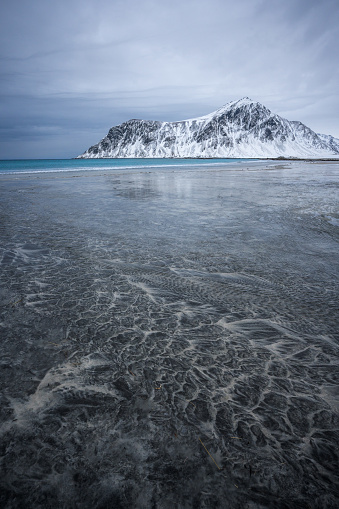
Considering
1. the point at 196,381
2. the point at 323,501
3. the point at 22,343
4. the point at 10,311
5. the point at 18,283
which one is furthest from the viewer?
the point at 18,283

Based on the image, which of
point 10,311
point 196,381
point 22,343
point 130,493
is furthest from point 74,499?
point 10,311

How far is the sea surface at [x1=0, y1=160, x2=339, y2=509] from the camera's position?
1.67 meters

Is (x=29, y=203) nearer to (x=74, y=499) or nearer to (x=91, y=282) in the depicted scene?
(x=91, y=282)

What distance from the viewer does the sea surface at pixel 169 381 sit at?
1673mm

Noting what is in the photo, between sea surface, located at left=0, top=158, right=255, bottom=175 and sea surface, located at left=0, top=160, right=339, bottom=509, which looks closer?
sea surface, located at left=0, top=160, right=339, bottom=509

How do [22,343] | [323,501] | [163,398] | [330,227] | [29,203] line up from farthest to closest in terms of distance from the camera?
[29,203] → [330,227] → [22,343] → [163,398] → [323,501]

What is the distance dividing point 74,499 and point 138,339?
1.55m

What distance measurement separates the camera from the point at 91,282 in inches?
176

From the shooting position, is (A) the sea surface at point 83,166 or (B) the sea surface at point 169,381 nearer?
(B) the sea surface at point 169,381

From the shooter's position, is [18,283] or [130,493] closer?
[130,493]

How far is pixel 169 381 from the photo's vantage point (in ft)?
8.00

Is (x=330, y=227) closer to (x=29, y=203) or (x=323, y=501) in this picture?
(x=323, y=501)

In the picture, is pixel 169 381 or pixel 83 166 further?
pixel 83 166

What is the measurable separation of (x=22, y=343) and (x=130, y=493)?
2.04 meters
